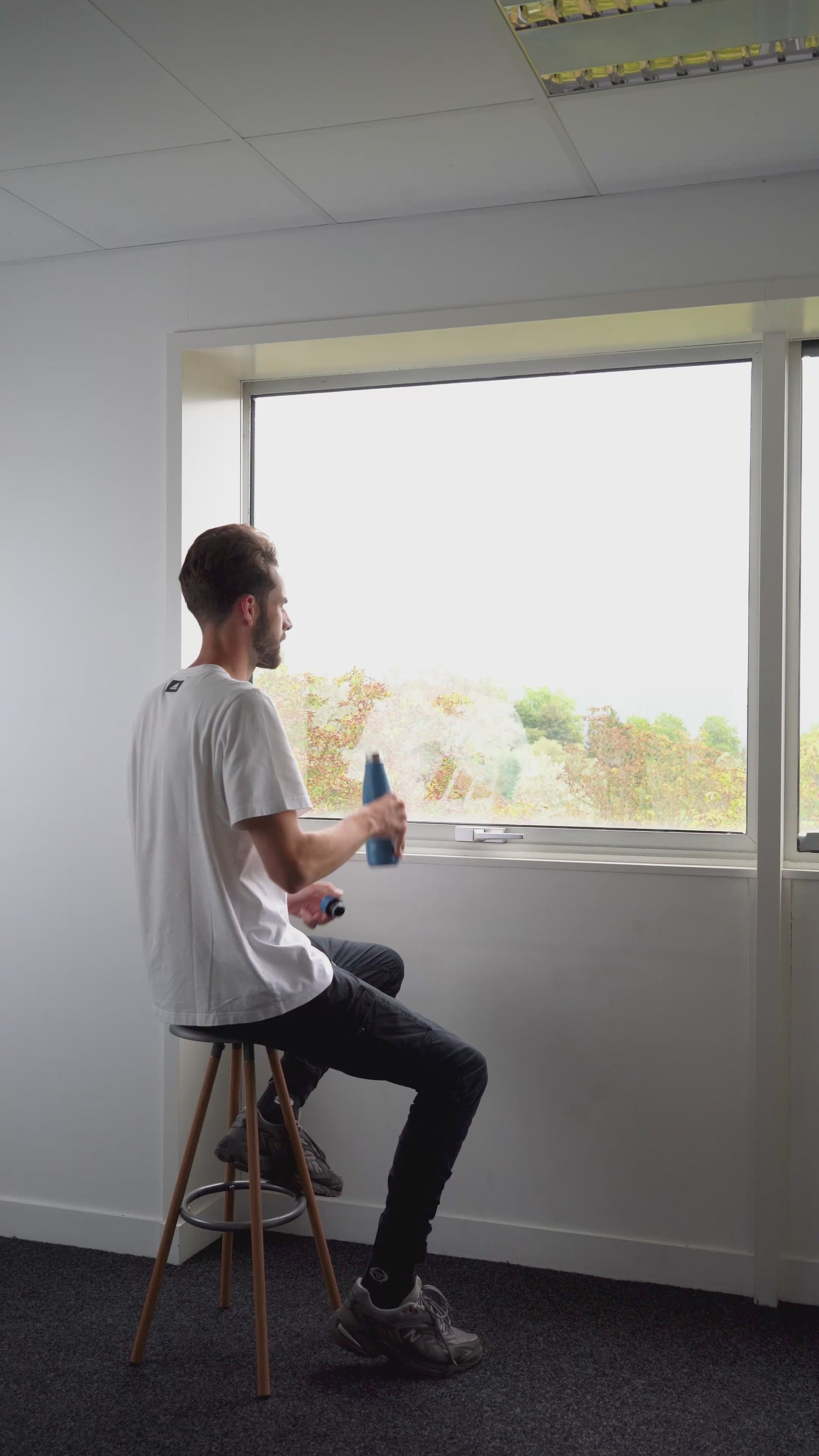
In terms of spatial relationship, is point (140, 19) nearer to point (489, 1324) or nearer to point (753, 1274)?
point (489, 1324)

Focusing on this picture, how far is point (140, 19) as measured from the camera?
1.93m

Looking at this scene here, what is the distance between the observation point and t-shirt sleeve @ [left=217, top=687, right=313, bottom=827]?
2027mm

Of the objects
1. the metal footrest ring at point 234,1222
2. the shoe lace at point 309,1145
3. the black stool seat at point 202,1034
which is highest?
the black stool seat at point 202,1034

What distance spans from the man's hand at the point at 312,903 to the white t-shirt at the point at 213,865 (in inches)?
4.3

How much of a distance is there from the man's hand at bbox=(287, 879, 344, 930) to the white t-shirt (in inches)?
4.3

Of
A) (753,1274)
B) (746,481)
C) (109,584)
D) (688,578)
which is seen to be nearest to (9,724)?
(109,584)

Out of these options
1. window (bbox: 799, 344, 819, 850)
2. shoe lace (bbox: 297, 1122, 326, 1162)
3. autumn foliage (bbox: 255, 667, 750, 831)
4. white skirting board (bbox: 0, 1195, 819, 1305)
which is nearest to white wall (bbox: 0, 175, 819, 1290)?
white skirting board (bbox: 0, 1195, 819, 1305)

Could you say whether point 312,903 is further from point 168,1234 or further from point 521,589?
point 521,589

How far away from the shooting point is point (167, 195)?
265 cm

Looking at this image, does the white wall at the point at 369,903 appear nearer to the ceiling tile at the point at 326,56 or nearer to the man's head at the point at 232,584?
the ceiling tile at the point at 326,56

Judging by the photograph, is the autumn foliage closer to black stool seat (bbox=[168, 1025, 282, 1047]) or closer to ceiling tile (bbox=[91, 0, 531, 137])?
black stool seat (bbox=[168, 1025, 282, 1047])

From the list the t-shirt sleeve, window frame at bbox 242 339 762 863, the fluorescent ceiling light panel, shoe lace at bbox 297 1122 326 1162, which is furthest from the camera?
window frame at bbox 242 339 762 863

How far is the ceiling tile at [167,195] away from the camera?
247 centimetres

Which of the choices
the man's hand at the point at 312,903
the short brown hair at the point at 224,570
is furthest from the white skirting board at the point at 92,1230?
the short brown hair at the point at 224,570
